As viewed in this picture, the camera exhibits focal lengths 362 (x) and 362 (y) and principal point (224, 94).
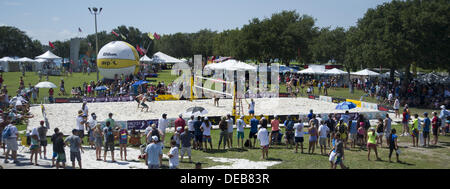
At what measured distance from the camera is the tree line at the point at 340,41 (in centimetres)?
2700

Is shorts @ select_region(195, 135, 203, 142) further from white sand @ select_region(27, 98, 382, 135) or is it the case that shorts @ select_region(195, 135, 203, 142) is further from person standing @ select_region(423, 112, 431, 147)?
person standing @ select_region(423, 112, 431, 147)

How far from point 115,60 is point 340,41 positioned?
41.5 meters

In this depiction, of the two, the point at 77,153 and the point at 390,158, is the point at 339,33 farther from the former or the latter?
the point at 77,153

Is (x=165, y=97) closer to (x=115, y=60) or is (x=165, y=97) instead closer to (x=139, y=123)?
(x=115, y=60)

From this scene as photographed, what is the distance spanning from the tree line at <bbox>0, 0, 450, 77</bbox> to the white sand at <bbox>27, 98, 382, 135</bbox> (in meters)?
7.46

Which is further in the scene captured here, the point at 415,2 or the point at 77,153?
the point at 415,2

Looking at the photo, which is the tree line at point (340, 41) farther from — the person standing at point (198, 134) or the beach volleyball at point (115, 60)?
the person standing at point (198, 134)

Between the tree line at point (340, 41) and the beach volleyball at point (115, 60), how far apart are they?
12.4 metres

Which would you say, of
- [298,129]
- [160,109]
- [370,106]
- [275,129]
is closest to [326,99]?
[370,106]

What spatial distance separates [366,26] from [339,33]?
31.0 metres

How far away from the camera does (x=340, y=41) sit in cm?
6109

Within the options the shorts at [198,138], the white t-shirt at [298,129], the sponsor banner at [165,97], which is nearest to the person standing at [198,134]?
the shorts at [198,138]

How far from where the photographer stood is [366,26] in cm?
3216
